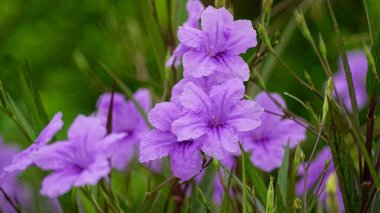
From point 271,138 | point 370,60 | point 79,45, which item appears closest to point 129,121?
point 271,138

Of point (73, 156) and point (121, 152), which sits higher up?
point (73, 156)

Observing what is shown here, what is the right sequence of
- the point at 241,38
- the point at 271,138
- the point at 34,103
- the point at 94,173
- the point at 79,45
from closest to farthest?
the point at 94,173
the point at 241,38
the point at 34,103
the point at 271,138
the point at 79,45

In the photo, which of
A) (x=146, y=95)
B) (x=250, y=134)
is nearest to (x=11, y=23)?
(x=146, y=95)

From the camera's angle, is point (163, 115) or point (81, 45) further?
point (81, 45)

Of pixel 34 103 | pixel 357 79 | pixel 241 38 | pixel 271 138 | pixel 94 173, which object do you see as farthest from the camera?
pixel 357 79

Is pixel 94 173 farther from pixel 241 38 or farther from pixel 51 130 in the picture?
pixel 241 38

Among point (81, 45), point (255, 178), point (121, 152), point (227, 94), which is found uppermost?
point (227, 94)

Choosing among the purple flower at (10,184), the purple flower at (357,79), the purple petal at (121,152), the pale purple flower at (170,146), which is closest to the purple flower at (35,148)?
the pale purple flower at (170,146)
